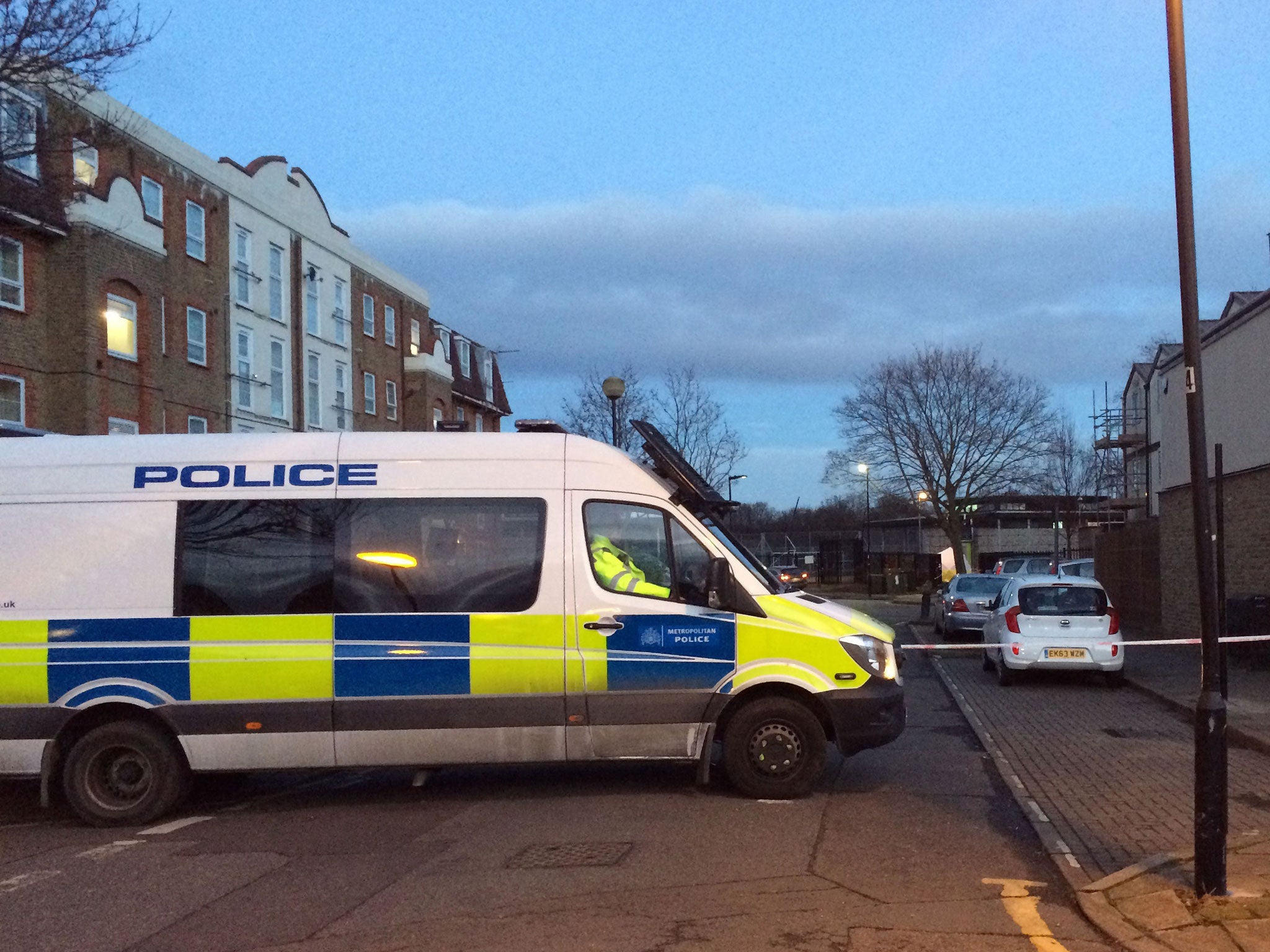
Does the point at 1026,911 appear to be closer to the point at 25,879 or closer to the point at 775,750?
the point at 775,750

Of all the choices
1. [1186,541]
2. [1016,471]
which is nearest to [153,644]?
[1186,541]

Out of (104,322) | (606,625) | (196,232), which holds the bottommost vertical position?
(606,625)

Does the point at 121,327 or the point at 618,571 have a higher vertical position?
the point at 121,327

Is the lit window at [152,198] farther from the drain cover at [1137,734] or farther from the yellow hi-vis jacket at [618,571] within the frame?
the drain cover at [1137,734]

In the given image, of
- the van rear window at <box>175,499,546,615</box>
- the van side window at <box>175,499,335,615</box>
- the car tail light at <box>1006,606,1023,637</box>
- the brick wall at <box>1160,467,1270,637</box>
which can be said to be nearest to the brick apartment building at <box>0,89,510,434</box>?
the van side window at <box>175,499,335,615</box>

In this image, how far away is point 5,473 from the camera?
340 inches

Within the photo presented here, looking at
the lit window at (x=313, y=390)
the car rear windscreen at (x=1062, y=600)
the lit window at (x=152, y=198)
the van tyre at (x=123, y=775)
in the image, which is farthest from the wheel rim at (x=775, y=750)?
the lit window at (x=313, y=390)

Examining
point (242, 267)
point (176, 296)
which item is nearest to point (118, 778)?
point (176, 296)

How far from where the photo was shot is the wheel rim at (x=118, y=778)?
840cm

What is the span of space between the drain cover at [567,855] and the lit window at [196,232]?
25972 mm

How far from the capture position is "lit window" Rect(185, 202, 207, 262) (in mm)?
30141

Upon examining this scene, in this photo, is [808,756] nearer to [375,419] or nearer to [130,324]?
[130,324]

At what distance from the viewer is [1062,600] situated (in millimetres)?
16297

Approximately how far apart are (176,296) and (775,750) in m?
24.6
